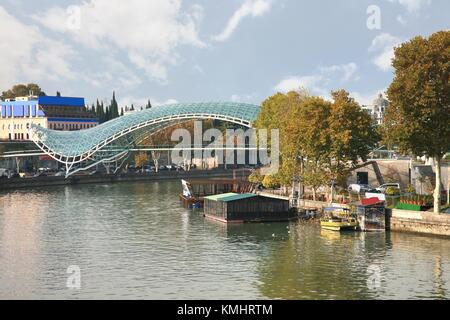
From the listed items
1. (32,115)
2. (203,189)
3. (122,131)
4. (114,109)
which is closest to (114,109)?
(114,109)

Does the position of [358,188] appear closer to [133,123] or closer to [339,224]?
[339,224]

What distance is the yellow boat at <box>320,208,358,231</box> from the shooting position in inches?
2311

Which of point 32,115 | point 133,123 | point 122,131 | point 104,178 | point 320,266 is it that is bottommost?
point 320,266

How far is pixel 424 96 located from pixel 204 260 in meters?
21.7

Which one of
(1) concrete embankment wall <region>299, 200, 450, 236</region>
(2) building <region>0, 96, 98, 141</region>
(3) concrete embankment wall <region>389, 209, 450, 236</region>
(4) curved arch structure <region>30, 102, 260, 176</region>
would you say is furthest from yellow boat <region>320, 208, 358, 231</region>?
(2) building <region>0, 96, 98, 141</region>

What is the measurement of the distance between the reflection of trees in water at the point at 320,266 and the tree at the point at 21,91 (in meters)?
149

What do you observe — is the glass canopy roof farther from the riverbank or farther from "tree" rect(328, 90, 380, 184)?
"tree" rect(328, 90, 380, 184)

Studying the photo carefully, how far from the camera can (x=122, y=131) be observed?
130 metres

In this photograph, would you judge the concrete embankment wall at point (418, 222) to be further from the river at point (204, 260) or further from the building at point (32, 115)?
the building at point (32, 115)

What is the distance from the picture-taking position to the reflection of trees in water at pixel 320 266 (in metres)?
38.8

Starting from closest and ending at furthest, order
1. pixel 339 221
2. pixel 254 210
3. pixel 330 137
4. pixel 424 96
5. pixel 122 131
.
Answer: pixel 424 96
pixel 339 221
pixel 254 210
pixel 330 137
pixel 122 131

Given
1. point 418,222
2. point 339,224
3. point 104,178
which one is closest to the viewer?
point 418,222

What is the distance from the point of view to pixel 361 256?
47.9 metres

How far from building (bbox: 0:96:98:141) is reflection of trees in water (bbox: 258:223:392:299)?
122 m
